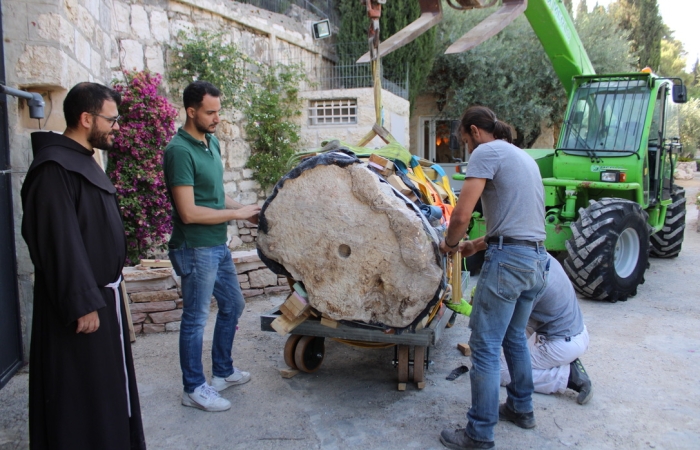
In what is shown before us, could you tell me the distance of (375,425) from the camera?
128 inches

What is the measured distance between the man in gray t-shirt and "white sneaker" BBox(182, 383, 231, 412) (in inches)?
79.8

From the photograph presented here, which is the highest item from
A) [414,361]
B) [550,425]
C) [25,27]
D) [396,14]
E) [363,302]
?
[396,14]

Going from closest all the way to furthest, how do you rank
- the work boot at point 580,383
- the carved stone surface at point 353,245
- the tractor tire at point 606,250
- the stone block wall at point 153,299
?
the carved stone surface at point 353,245
the work boot at point 580,383
the stone block wall at point 153,299
the tractor tire at point 606,250

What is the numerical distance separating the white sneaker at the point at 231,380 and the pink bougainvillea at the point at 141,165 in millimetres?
2439

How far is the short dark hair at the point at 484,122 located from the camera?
3049 millimetres

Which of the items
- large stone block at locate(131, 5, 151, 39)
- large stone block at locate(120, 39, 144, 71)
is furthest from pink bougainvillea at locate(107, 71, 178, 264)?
large stone block at locate(131, 5, 151, 39)

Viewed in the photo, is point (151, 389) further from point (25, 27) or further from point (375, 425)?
point (25, 27)

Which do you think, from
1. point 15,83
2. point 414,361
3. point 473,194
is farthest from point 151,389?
point 473,194

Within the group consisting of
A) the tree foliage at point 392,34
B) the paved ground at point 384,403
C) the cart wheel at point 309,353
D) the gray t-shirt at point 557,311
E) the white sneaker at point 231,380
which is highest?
the tree foliage at point 392,34

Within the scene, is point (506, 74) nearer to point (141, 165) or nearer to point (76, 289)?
point (141, 165)

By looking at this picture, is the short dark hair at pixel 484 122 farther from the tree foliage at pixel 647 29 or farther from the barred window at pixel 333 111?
the tree foliage at pixel 647 29

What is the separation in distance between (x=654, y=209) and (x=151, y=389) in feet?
21.6

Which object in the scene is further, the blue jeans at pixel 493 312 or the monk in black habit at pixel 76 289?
the blue jeans at pixel 493 312

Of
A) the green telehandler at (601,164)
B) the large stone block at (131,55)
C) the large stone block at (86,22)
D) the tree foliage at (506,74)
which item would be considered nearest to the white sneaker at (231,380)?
the large stone block at (86,22)
